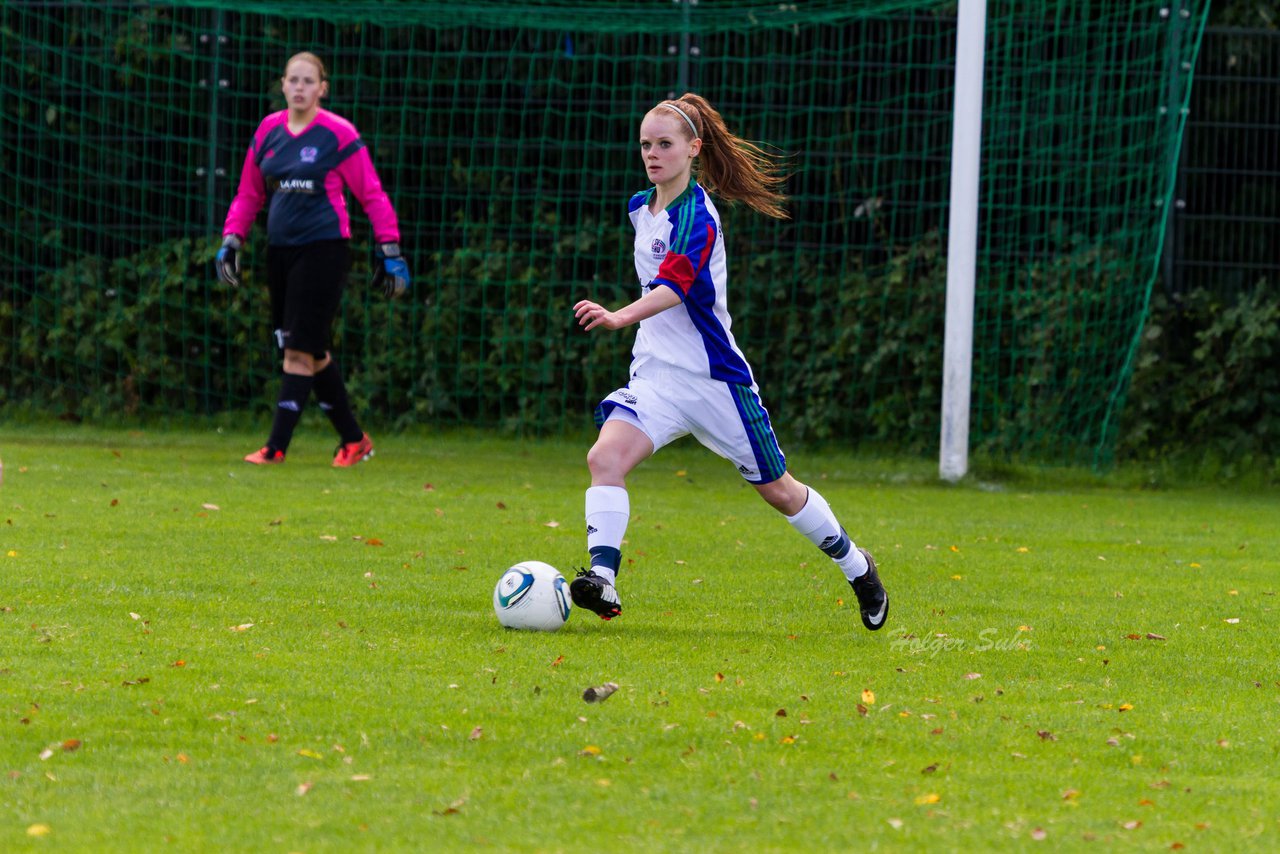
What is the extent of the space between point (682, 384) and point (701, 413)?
0.37 feet

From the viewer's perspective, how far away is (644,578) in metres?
6.46

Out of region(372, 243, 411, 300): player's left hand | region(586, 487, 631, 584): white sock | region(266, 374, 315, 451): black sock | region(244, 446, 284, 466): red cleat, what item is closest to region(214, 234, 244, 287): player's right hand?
region(266, 374, 315, 451): black sock

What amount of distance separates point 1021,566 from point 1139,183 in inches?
196

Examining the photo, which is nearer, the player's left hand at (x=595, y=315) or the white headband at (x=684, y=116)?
the player's left hand at (x=595, y=315)

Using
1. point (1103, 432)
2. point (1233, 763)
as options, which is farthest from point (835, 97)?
point (1233, 763)

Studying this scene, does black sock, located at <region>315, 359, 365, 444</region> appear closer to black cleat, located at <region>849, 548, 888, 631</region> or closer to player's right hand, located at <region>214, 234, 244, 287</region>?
player's right hand, located at <region>214, 234, 244, 287</region>

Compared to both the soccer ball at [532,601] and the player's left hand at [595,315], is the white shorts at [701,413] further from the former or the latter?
the soccer ball at [532,601]

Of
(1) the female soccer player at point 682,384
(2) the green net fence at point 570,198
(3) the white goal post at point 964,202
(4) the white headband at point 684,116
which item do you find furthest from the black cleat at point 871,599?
(2) the green net fence at point 570,198

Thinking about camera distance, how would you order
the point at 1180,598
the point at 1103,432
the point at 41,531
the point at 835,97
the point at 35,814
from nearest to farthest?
the point at 35,814 → the point at 1180,598 → the point at 41,531 → the point at 1103,432 → the point at 835,97

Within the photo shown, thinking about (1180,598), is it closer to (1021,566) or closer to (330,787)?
(1021,566)

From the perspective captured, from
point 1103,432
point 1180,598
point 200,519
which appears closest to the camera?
point 1180,598

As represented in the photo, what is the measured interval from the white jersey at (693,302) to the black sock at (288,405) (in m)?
4.56

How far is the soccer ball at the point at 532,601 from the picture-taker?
5.28m

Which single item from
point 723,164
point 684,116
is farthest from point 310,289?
point 684,116
